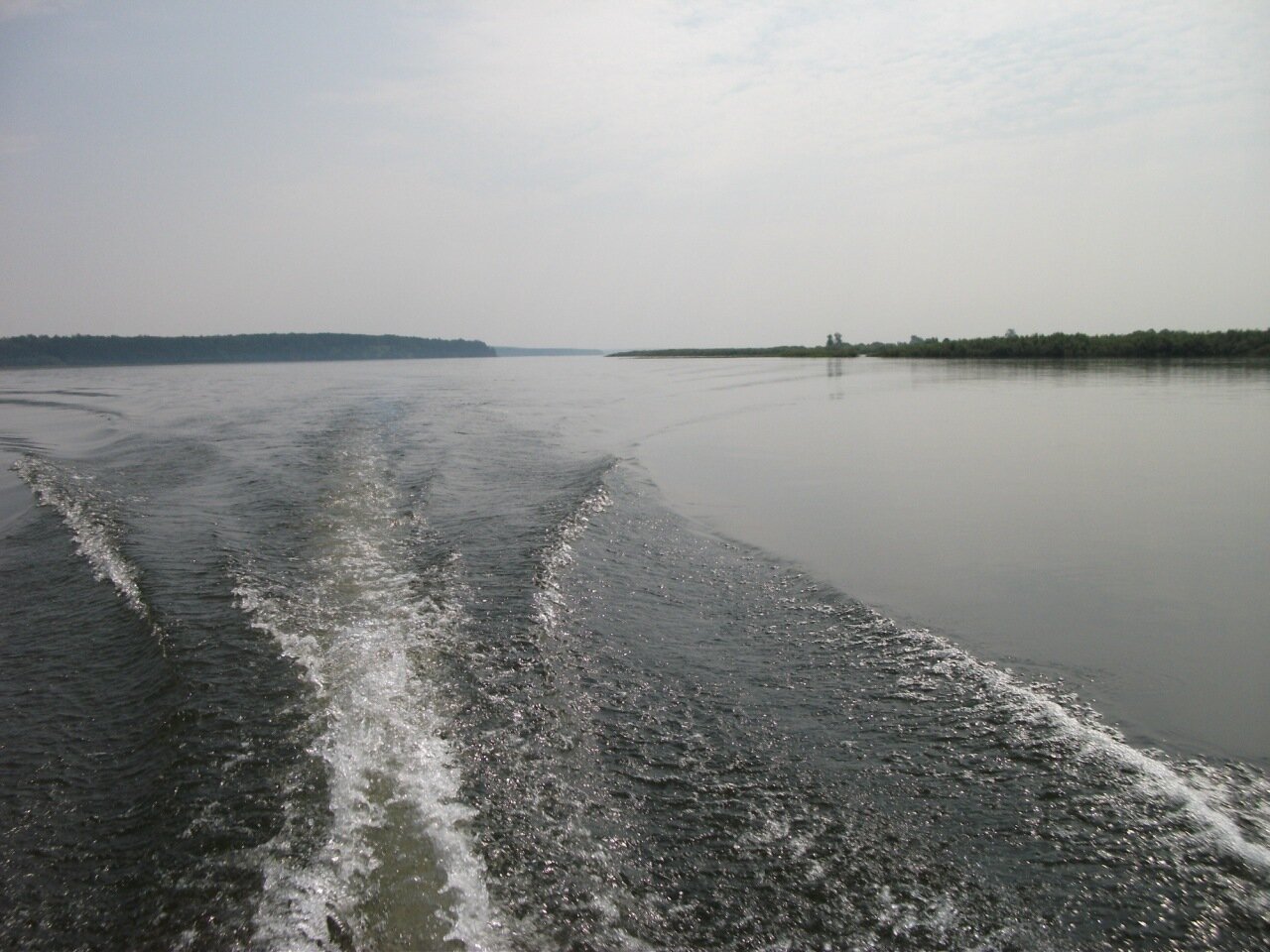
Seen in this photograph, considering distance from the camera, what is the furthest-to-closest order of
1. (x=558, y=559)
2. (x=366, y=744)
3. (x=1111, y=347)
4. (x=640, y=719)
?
(x=1111, y=347)
(x=558, y=559)
(x=640, y=719)
(x=366, y=744)

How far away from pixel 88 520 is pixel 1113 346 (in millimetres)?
57358

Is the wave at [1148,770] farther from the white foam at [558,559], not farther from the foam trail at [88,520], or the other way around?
the foam trail at [88,520]

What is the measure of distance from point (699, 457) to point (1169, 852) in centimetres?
1197

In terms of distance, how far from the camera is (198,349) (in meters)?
123

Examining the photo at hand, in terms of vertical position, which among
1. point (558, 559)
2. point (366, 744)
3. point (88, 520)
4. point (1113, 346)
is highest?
point (1113, 346)

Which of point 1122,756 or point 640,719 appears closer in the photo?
point 1122,756

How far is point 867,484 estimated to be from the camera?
11.7m

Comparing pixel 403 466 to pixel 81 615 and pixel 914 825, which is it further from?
pixel 914 825

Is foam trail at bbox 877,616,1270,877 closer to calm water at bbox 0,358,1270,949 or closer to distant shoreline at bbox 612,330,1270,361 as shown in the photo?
calm water at bbox 0,358,1270,949

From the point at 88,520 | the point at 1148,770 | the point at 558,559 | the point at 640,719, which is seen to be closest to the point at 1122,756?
the point at 1148,770

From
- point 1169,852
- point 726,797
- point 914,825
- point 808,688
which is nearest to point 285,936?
point 726,797

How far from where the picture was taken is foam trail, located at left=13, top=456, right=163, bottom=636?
7.12 meters

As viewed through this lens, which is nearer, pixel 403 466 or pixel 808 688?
pixel 808 688

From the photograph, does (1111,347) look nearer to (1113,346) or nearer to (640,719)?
(1113,346)
